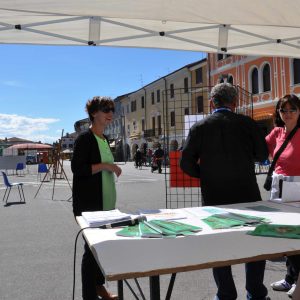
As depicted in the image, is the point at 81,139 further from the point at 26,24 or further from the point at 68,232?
the point at 68,232

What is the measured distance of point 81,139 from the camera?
332 cm

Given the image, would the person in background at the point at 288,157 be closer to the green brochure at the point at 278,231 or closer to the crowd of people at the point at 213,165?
the crowd of people at the point at 213,165

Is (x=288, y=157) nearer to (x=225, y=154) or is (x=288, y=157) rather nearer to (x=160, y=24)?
(x=225, y=154)

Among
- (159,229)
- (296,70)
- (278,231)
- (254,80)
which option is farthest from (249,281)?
(254,80)

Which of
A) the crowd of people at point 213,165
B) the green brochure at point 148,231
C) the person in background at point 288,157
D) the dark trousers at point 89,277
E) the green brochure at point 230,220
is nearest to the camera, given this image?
the green brochure at point 148,231

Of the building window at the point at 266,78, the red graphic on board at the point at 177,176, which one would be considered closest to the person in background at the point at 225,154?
the red graphic on board at the point at 177,176

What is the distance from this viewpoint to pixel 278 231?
211cm

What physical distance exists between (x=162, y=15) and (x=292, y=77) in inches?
900

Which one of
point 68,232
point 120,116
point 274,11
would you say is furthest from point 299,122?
point 120,116

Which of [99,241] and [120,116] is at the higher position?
[120,116]

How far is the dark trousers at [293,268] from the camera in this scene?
11.1 ft

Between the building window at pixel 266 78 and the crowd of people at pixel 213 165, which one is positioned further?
the building window at pixel 266 78

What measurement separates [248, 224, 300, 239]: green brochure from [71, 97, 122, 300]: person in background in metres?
1.54

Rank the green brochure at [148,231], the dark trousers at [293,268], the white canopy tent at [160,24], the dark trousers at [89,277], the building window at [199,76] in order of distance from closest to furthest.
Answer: the green brochure at [148,231] → the dark trousers at [89,277] → the dark trousers at [293,268] → the white canopy tent at [160,24] → the building window at [199,76]
